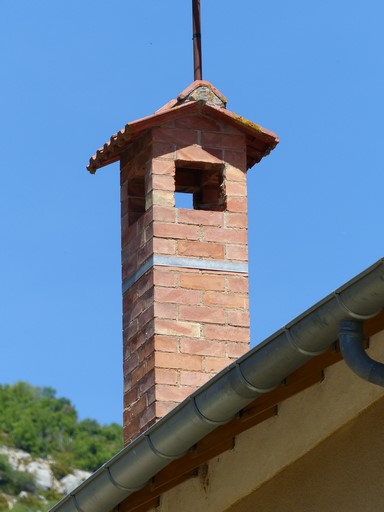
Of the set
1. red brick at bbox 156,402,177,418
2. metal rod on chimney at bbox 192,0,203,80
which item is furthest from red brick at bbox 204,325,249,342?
metal rod on chimney at bbox 192,0,203,80

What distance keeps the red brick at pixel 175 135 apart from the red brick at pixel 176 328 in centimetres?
128

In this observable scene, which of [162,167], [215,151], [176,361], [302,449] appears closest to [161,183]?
[162,167]

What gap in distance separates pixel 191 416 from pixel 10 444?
74537 mm

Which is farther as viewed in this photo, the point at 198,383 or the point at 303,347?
the point at 198,383

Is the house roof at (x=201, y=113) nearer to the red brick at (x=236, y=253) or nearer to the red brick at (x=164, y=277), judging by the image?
the red brick at (x=236, y=253)

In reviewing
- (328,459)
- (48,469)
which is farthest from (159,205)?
(48,469)

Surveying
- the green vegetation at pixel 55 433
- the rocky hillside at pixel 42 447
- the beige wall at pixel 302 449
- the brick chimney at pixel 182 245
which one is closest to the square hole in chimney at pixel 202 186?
the brick chimney at pixel 182 245

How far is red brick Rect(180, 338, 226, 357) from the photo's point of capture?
968cm

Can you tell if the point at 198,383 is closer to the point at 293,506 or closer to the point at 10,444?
the point at 293,506

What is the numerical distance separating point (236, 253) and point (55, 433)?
2848 inches

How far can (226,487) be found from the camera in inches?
252

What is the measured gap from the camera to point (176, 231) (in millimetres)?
10094

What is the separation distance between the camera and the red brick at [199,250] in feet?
32.9

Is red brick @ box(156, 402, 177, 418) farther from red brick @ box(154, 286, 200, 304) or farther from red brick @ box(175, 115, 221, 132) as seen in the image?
red brick @ box(175, 115, 221, 132)
